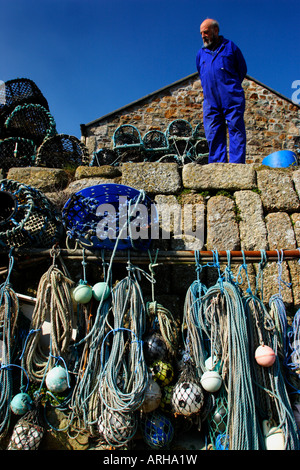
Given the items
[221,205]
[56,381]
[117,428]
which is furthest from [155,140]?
[117,428]

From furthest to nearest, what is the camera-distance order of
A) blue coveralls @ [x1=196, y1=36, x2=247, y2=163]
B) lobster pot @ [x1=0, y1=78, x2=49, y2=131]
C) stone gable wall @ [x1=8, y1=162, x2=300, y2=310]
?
lobster pot @ [x1=0, y1=78, x2=49, y2=131] < blue coveralls @ [x1=196, y1=36, x2=247, y2=163] < stone gable wall @ [x1=8, y1=162, x2=300, y2=310]

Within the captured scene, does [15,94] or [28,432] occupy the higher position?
[15,94]

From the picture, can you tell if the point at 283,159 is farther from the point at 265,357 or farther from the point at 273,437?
Answer: the point at 273,437

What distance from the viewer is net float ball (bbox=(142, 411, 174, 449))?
103 inches

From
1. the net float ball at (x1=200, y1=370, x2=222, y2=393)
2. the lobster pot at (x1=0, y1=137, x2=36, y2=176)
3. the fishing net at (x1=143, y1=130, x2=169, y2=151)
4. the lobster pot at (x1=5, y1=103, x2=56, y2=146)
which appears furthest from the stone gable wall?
the fishing net at (x1=143, y1=130, x2=169, y2=151)

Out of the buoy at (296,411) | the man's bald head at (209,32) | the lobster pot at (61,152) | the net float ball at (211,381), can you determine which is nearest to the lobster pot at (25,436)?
the net float ball at (211,381)

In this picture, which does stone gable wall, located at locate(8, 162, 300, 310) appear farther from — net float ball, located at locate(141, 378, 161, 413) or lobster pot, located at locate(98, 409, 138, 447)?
lobster pot, located at locate(98, 409, 138, 447)

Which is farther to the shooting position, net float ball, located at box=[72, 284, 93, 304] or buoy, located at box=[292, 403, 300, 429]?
net float ball, located at box=[72, 284, 93, 304]

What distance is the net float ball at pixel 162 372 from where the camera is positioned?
2.71 metres

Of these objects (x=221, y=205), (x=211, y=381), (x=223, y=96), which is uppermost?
(x=223, y=96)

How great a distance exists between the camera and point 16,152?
5324mm

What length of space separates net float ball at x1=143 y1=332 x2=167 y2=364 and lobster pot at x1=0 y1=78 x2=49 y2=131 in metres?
4.45

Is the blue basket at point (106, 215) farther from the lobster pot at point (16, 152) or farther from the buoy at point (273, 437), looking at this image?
the lobster pot at point (16, 152)

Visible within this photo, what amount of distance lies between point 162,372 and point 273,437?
A: 79 centimetres
